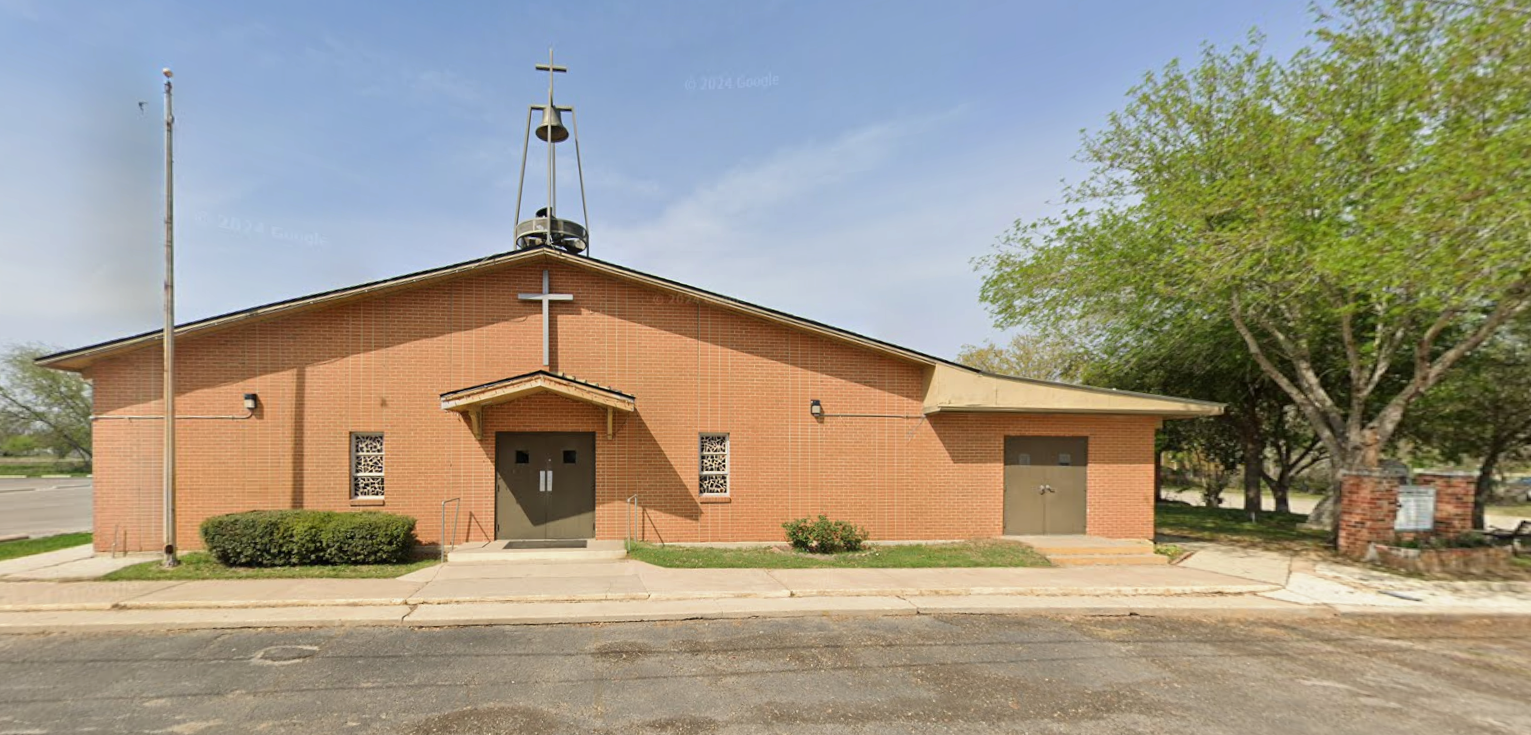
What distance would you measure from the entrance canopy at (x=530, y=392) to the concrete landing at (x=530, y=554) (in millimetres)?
2353

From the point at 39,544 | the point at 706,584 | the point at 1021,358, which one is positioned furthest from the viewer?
the point at 1021,358

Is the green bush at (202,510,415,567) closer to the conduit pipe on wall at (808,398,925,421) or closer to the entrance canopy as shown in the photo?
the entrance canopy

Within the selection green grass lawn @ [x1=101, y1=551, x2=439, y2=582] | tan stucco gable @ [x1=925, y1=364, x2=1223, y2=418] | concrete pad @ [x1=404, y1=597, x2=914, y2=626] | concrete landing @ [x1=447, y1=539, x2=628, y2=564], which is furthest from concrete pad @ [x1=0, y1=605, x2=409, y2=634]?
tan stucco gable @ [x1=925, y1=364, x2=1223, y2=418]

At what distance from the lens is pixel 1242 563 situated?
12117mm

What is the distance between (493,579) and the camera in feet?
31.6

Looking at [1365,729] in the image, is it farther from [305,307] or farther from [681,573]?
[305,307]

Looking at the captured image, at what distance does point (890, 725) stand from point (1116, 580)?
7.00m

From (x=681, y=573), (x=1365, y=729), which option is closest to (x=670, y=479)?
(x=681, y=573)

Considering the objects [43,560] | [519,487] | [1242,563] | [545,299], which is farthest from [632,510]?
[1242,563]

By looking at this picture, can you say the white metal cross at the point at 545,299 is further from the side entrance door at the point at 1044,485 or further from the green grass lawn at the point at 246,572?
the side entrance door at the point at 1044,485

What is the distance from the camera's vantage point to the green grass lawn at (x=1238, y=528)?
15.2 meters

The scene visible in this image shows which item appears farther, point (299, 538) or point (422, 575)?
point (299, 538)

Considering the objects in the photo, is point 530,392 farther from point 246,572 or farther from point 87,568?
point 87,568

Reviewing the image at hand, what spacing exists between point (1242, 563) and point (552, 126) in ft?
57.8
